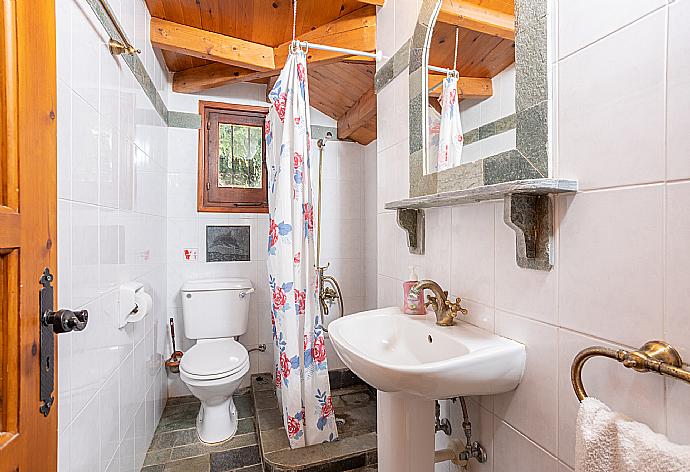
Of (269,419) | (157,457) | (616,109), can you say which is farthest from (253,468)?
(616,109)

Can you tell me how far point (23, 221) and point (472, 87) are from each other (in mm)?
1218

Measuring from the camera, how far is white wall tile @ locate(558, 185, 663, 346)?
713mm

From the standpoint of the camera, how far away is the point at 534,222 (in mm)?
963

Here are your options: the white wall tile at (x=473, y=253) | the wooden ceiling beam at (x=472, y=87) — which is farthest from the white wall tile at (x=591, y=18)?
the white wall tile at (x=473, y=253)

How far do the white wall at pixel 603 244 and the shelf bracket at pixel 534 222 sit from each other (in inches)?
1.0

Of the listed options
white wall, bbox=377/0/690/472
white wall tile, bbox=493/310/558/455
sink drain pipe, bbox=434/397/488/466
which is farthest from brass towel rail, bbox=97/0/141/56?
sink drain pipe, bbox=434/397/488/466

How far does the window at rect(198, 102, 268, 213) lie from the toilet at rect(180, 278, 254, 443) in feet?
1.96

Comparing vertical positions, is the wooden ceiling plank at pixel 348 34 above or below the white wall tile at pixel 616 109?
above

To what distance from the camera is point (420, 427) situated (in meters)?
1.23

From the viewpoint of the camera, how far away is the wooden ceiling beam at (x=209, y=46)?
2.21 m

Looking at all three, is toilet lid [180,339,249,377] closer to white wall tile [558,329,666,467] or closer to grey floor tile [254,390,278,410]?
grey floor tile [254,390,278,410]

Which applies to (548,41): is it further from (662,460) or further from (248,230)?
(248,230)

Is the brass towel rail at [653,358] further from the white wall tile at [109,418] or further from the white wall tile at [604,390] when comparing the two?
the white wall tile at [109,418]

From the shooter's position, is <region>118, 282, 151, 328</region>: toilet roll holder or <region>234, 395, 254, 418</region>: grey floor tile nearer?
<region>118, 282, 151, 328</region>: toilet roll holder
